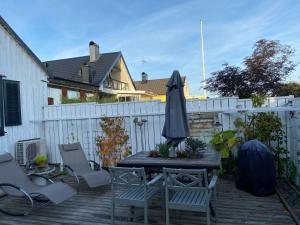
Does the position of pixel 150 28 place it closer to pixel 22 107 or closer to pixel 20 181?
pixel 22 107

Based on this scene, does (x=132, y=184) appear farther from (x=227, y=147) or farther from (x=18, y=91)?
(x=18, y=91)

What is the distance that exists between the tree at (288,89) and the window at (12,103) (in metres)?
12.1

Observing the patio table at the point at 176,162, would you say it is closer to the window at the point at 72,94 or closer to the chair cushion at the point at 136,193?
the chair cushion at the point at 136,193

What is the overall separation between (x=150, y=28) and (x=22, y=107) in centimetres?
1159

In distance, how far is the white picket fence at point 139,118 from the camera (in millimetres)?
5785

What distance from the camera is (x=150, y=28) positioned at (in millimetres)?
17062

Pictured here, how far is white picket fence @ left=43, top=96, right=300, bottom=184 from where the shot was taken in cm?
579

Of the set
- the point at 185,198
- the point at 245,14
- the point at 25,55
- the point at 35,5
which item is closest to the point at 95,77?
the point at 35,5

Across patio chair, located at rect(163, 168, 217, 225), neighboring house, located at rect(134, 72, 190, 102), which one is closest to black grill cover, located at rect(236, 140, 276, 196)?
patio chair, located at rect(163, 168, 217, 225)

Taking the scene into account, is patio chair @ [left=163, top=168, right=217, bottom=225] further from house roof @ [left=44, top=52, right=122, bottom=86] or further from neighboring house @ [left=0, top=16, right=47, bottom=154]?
house roof @ [left=44, top=52, right=122, bottom=86]

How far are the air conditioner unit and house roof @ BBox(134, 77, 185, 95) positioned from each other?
995 inches

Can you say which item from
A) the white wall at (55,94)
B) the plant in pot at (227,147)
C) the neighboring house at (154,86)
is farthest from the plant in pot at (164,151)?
the neighboring house at (154,86)

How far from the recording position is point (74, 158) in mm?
5922

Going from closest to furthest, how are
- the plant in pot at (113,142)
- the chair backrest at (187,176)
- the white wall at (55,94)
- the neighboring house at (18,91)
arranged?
the chair backrest at (187,176) → the neighboring house at (18,91) → the plant in pot at (113,142) → the white wall at (55,94)
